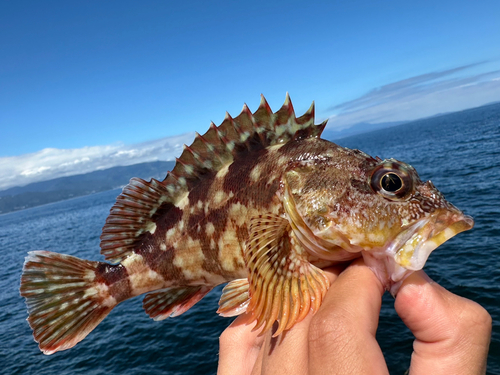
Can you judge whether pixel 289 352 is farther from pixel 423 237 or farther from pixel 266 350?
pixel 423 237

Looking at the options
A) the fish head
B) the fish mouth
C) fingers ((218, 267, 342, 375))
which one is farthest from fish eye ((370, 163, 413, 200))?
fingers ((218, 267, 342, 375))

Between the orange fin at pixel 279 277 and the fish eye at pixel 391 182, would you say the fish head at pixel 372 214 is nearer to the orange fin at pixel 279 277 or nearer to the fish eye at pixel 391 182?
the fish eye at pixel 391 182

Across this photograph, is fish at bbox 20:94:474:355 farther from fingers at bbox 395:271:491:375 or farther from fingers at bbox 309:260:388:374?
fingers at bbox 309:260:388:374

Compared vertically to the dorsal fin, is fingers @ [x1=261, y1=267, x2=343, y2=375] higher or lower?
lower

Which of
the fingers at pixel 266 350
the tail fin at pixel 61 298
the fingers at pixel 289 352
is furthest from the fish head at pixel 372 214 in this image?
the tail fin at pixel 61 298

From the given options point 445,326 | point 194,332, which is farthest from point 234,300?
point 194,332

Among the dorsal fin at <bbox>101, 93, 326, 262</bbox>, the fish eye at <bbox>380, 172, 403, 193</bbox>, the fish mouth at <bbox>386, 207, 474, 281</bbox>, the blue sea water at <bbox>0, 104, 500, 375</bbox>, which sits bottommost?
the blue sea water at <bbox>0, 104, 500, 375</bbox>
